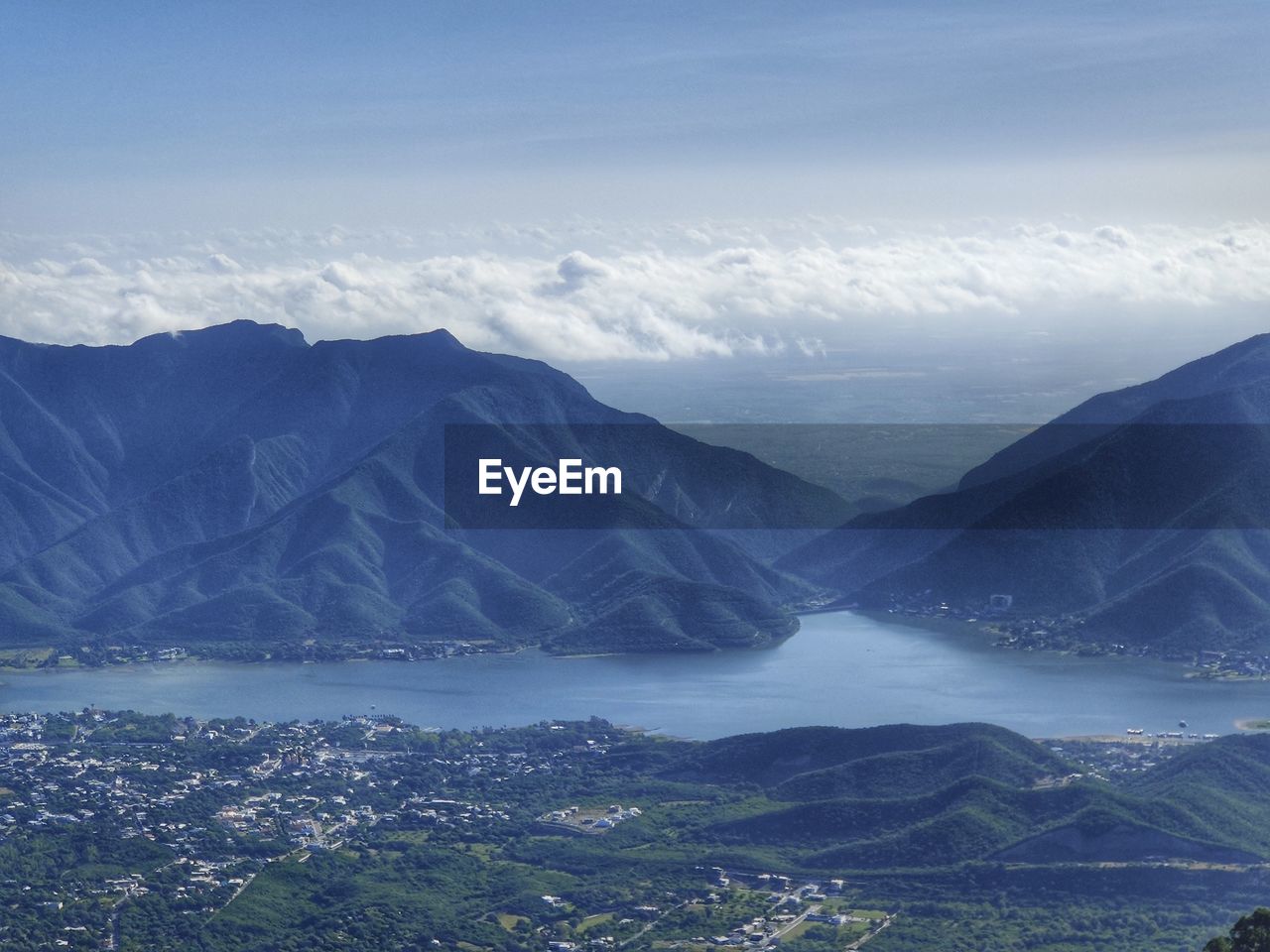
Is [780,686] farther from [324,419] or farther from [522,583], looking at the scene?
[324,419]

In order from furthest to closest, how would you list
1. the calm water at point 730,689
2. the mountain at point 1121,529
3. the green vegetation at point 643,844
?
the mountain at point 1121,529, the calm water at point 730,689, the green vegetation at point 643,844

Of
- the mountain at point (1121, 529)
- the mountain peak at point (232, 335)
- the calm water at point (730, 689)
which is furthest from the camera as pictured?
the mountain peak at point (232, 335)

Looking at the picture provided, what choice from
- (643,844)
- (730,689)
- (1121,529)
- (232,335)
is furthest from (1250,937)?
(232,335)

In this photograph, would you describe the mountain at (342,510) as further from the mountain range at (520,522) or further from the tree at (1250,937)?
the tree at (1250,937)

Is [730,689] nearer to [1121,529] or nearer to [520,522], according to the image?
[1121,529]

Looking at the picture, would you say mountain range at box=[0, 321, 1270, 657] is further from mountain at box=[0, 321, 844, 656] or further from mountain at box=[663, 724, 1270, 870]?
mountain at box=[663, 724, 1270, 870]

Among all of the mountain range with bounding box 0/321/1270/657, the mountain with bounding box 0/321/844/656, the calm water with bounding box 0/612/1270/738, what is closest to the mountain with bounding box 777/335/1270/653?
the mountain range with bounding box 0/321/1270/657

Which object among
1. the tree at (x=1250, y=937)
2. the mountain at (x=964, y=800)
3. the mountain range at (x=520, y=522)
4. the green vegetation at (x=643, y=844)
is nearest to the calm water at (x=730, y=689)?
the mountain range at (x=520, y=522)
